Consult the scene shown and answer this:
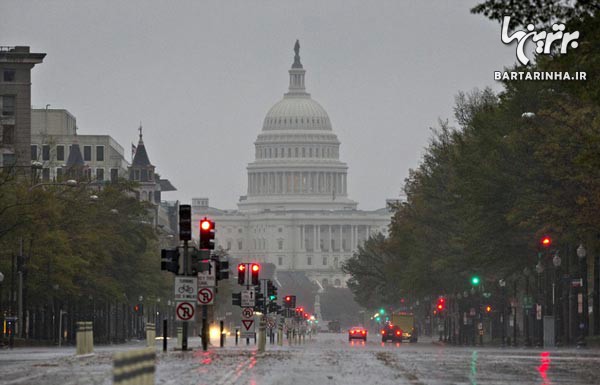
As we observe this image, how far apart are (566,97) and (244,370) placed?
43.8m

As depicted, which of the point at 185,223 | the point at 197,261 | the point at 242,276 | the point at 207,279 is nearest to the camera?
the point at 185,223

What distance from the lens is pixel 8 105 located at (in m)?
154

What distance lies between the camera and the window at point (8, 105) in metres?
153

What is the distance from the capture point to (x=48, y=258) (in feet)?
305

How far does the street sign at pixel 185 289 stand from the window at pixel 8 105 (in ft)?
336

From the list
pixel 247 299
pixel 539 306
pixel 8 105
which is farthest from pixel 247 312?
pixel 8 105

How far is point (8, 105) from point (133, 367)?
13111cm

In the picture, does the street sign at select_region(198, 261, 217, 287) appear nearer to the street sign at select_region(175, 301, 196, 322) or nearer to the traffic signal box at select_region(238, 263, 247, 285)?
the street sign at select_region(175, 301, 196, 322)

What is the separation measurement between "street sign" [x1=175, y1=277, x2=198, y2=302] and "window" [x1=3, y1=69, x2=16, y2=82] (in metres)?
106

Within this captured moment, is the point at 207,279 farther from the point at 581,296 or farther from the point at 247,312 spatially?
the point at 581,296

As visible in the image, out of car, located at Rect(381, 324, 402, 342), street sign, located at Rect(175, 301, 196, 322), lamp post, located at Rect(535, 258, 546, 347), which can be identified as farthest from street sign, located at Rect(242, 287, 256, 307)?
car, located at Rect(381, 324, 402, 342)

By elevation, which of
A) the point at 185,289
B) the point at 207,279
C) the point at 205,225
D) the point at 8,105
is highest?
the point at 8,105

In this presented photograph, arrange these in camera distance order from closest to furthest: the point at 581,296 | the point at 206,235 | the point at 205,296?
the point at 206,235 < the point at 205,296 < the point at 581,296

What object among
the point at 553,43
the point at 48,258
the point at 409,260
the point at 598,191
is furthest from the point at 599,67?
the point at 409,260
